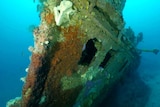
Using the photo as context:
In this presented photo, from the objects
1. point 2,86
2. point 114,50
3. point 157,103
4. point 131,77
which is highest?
point 2,86

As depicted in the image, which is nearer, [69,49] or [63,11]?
[63,11]

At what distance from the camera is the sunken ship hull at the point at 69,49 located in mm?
3768

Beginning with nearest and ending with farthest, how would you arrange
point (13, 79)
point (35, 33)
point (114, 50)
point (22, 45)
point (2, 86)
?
point (35, 33) < point (114, 50) < point (2, 86) < point (13, 79) < point (22, 45)

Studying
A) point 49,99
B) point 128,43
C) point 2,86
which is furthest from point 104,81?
point 2,86

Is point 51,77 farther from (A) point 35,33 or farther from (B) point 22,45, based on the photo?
(B) point 22,45

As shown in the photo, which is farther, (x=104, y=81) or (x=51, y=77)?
(x=104, y=81)

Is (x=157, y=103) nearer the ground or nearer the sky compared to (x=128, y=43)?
nearer the ground

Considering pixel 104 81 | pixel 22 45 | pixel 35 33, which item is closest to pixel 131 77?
pixel 104 81

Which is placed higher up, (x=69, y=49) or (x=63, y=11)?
(x=63, y=11)

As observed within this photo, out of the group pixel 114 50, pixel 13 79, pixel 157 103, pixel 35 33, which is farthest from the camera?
pixel 13 79

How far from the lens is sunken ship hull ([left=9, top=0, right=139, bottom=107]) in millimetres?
3768

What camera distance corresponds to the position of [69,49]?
407 cm

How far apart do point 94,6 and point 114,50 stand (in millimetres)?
1408

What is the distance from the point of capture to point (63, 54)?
159 inches
